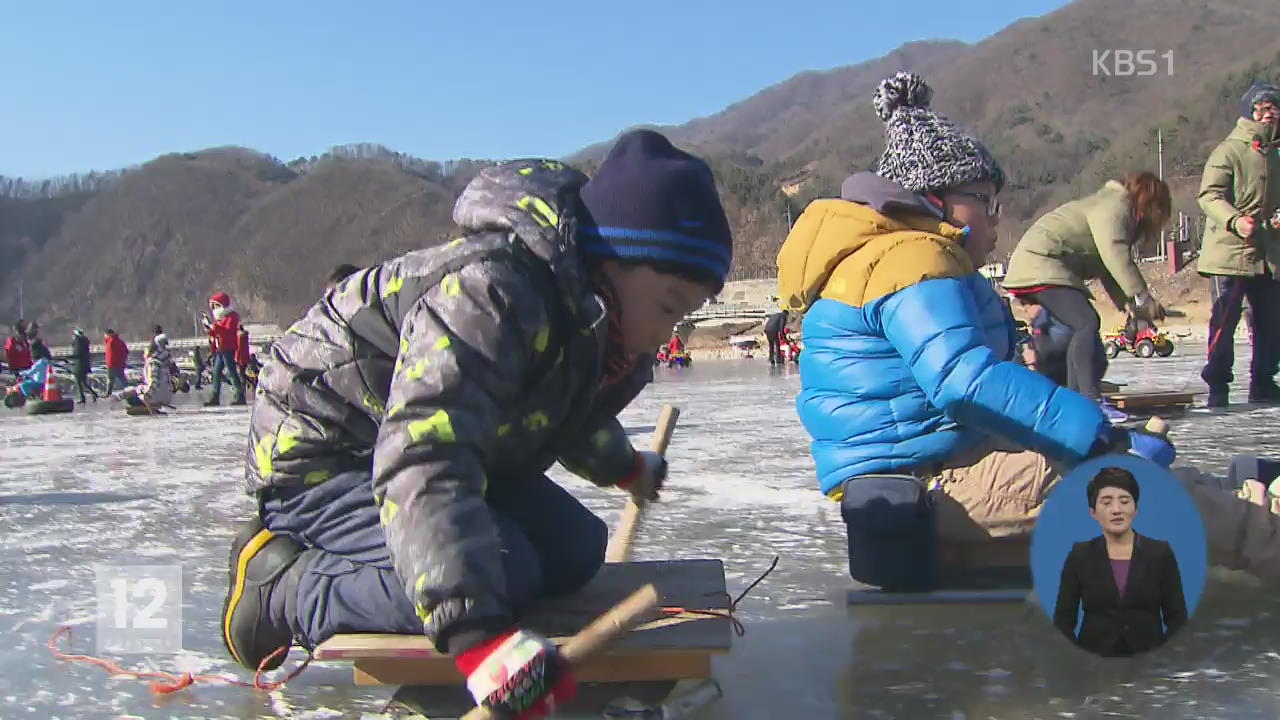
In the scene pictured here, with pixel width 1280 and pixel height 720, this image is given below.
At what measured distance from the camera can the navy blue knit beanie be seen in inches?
55.1

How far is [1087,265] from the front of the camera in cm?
474

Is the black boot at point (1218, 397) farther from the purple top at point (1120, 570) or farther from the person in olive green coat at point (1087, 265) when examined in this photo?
the purple top at point (1120, 570)

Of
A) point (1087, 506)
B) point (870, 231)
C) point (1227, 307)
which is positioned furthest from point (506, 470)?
point (1227, 307)

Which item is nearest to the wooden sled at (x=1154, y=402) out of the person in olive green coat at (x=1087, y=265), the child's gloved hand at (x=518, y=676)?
the person in olive green coat at (x=1087, y=265)

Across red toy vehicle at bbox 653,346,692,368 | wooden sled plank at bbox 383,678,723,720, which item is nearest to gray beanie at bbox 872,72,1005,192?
wooden sled plank at bbox 383,678,723,720

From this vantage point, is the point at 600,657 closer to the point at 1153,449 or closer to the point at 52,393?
the point at 1153,449

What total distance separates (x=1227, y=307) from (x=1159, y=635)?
4404 millimetres

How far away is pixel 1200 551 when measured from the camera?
5.30 ft

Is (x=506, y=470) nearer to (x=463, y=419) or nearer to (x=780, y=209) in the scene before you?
(x=463, y=419)

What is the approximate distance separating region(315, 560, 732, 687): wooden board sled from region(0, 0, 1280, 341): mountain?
75.9m

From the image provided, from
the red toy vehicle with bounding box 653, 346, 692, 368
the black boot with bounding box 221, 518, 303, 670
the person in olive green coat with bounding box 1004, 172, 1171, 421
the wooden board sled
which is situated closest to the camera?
the wooden board sled

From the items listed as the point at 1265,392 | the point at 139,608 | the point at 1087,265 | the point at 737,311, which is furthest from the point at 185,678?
the point at 737,311

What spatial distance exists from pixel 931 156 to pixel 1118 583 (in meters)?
1.00

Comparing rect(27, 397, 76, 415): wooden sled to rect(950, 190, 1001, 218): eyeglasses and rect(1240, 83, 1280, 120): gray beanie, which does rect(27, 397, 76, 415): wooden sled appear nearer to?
rect(1240, 83, 1280, 120): gray beanie
